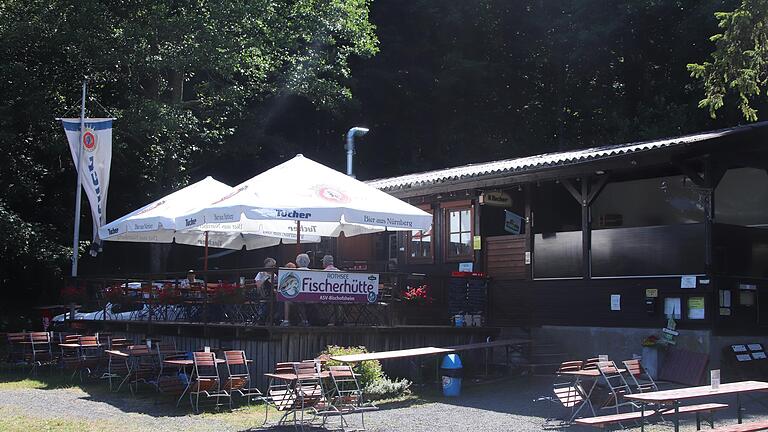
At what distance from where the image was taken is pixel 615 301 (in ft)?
47.8

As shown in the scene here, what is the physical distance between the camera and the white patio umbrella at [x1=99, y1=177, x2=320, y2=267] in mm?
15156

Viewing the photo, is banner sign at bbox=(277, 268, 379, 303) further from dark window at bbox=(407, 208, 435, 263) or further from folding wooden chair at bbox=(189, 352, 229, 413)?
dark window at bbox=(407, 208, 435, 263)

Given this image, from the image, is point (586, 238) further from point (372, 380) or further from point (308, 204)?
point (308, 204)

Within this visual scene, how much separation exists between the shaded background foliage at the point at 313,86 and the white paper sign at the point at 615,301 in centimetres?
1286

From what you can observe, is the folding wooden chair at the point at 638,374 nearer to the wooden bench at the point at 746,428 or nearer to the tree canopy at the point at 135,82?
the wooden bench at the point at 746,428

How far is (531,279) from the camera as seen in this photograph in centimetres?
1598

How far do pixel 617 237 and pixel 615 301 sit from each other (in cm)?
109

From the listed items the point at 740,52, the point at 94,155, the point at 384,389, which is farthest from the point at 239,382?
the point at 94,155

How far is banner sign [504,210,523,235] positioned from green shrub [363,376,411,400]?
4.78 metres

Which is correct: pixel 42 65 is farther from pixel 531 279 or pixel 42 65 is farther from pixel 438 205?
pixel 531 279

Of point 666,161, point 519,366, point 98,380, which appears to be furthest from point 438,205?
point 98,380

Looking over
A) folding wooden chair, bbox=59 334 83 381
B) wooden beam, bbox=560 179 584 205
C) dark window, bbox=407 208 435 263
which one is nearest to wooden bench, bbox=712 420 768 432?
wooden beam, bbox=560 179 584 205

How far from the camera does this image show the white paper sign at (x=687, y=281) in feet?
44.3

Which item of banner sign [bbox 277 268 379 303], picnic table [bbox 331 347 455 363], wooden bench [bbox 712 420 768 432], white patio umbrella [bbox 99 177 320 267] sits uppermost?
white patio umbrella [bbox 99 177 320 267]
